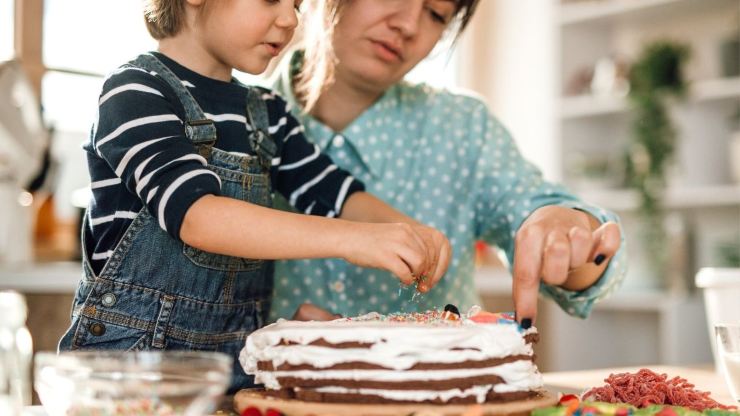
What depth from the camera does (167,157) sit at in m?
0.91

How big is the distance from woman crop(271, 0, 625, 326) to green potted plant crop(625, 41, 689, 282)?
155 centimetres

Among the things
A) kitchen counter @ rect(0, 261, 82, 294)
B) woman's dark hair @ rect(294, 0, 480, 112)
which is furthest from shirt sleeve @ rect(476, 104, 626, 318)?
kitchen counter @ rect(0, 261, 82, 294)

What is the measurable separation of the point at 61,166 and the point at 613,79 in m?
2.11

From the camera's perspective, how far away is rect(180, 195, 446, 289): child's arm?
0.88 meters

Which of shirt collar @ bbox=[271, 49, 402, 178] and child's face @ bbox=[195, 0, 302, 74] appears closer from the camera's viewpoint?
child's face @ bbox=[195, 0, 302, 74]

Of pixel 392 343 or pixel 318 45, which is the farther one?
pixel 318 45

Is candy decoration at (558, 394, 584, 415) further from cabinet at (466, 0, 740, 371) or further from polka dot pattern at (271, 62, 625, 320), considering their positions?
cabinet at (466, 0, 740, 371)

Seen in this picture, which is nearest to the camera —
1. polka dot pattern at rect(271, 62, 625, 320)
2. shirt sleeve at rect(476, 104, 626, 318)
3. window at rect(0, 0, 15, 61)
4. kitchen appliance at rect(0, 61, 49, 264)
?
shirt sleeve at rect(476, 104, 626, 318)

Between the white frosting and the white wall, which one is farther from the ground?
the white wall

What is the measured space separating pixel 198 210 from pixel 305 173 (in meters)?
0.39

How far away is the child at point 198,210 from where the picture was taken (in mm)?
898

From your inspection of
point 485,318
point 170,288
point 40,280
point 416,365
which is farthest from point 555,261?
point 40,280

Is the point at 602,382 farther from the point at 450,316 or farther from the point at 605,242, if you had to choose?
the point at 450,316

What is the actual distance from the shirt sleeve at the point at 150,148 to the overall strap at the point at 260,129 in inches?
6.6
